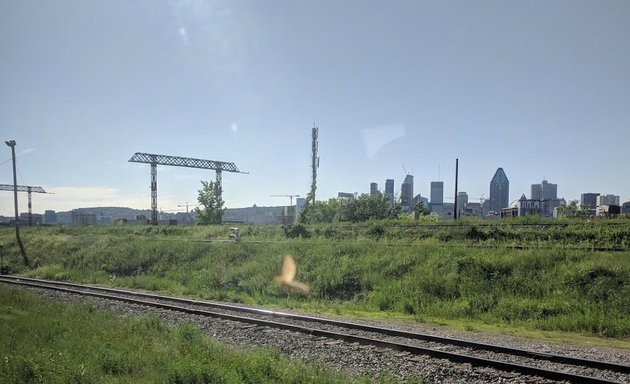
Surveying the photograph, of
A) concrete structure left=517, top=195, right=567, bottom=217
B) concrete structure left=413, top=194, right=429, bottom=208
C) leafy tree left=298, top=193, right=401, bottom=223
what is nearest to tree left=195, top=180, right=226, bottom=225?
leafy tree left=298, top=193, right=401, bottom=223

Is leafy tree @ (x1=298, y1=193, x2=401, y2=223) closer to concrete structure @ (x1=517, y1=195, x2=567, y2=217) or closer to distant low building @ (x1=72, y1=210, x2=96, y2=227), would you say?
concrete structure @ (x1=517, y1=195, x2=567, y2=217)

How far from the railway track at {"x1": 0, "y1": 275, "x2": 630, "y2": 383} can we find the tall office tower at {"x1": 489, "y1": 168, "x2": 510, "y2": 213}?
422 feet

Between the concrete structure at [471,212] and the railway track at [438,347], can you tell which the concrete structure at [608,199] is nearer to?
the concrete structure at [471,212]

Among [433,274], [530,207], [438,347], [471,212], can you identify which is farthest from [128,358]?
[471,212]

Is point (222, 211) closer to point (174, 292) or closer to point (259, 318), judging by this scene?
point (174, 292)

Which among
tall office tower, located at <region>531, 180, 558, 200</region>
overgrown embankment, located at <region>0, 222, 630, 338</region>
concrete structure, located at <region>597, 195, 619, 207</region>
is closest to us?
overgrown embankment, located at <region>0, 222, 630, 338</region>

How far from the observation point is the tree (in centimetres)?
7969

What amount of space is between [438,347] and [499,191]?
440 ft

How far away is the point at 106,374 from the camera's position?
797cm

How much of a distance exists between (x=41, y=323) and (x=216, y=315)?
191 inches

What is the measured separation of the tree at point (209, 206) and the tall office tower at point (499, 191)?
8462 cm

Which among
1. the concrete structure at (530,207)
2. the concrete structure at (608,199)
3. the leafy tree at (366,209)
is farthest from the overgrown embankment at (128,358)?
the concrete structure at (608,199)

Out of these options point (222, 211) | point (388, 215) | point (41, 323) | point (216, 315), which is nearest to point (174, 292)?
point (216, 315)

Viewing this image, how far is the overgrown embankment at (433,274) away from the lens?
578 inches
